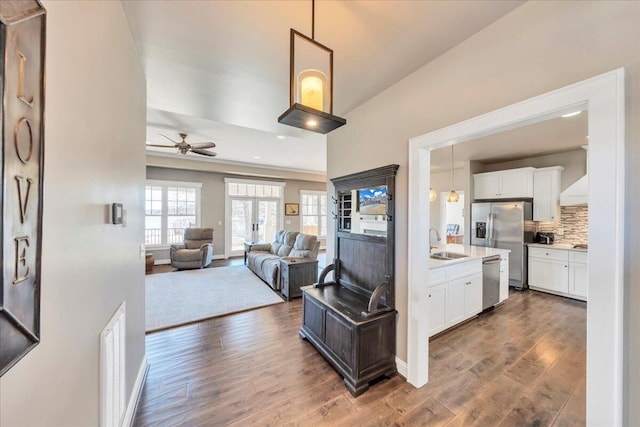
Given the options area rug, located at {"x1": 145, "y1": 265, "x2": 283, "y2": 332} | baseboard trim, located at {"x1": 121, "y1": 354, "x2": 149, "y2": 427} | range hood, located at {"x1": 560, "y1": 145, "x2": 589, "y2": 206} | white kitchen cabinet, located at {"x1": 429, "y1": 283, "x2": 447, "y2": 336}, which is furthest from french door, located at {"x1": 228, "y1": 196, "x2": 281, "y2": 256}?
range hood, located at {"x1": 560, "y1": 145, "x2": 589, "y2": 206}

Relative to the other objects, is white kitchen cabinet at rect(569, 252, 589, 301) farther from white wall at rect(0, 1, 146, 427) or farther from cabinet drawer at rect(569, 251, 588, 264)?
white wall at rect(0, 1, 146, 427)

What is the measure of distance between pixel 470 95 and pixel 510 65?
258mm

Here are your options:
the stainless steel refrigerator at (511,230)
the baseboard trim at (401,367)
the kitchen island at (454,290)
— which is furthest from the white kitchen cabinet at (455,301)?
the stainless steel refrigerator at (511,230)

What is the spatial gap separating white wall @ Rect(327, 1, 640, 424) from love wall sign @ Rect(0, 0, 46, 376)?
2.12 m

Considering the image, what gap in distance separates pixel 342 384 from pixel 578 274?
15.0 ft

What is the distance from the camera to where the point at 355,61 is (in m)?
2.02

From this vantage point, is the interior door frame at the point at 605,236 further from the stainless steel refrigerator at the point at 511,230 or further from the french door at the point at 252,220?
the french door at the point at 252,220

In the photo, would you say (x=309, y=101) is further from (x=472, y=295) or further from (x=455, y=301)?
(x=472, y=295)

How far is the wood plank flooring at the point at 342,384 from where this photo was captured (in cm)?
180

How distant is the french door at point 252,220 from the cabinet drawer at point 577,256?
7.33 metres

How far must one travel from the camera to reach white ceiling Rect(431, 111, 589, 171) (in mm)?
3299

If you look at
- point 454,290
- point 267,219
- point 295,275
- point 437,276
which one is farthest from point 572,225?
point 267,219

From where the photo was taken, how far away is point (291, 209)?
8891 mm

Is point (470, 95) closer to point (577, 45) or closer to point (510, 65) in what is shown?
point (510, 65)
